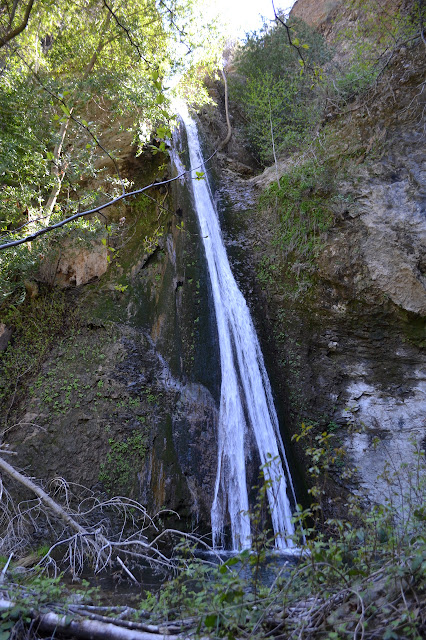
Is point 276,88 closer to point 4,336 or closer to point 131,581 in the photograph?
point 4,336

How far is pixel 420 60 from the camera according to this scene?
7520mm

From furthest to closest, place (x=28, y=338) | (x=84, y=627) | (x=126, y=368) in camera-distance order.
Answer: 1. (x=28, y=338)
2. (x=126, y=368)
3. (x=84, y=627)

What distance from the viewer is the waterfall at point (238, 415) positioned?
5672 mm

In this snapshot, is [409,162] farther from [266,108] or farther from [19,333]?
[19,333]

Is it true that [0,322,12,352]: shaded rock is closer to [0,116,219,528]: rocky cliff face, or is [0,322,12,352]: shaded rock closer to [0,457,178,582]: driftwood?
[0,116,219,528]: rocky cliff face

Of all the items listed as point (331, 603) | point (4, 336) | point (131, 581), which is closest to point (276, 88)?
point (4, 336)

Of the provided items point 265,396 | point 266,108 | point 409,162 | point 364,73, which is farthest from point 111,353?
point 266,108

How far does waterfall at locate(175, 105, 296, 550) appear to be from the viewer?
567cm

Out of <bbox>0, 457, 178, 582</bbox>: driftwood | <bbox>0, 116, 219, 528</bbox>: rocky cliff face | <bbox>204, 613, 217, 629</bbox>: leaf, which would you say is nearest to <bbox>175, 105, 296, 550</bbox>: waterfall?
<bbox>0, 116, 219, 528</bbox>: rocky cliff face

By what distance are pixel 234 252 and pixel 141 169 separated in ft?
11.7

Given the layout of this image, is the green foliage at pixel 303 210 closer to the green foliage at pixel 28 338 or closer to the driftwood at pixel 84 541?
the green foliage at pixel 28 338

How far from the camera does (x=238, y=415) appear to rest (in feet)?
21.3

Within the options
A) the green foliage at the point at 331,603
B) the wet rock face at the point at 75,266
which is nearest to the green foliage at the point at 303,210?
the wet rock face at the point at 75,266

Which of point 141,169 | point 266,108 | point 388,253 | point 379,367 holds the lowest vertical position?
point 379,367
